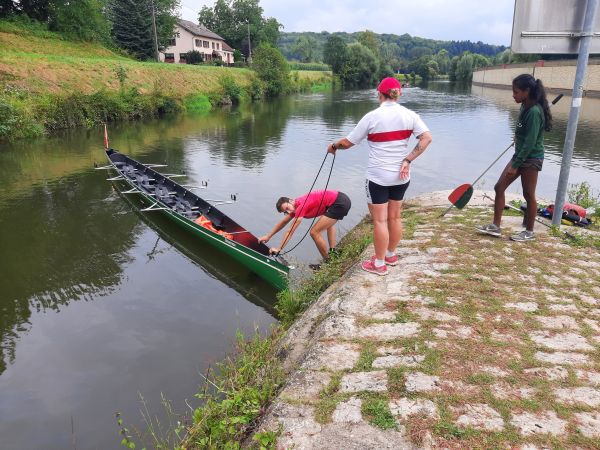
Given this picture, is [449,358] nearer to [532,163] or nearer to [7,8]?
[532,163]

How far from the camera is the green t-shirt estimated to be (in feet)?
17.8

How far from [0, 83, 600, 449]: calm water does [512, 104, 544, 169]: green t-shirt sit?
12.7 ft

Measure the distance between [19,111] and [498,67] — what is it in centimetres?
7332

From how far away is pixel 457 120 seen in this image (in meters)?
30.1

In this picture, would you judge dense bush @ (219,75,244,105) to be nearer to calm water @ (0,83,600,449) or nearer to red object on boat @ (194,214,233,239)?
calm water @ (0,83,600,449)

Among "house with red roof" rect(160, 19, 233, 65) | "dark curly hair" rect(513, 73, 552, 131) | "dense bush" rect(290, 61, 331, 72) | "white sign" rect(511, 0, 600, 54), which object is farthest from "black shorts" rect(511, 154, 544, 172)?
"dense bush" rect(290, 61, 331, 72)

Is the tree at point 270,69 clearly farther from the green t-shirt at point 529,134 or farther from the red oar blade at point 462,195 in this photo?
the green t-shirt at point 529,134

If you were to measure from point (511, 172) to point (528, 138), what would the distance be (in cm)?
50

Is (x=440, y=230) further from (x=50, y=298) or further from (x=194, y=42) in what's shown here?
(x=194, y=42)

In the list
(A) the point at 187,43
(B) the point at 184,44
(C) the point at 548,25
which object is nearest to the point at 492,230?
(C) the point at 548,25

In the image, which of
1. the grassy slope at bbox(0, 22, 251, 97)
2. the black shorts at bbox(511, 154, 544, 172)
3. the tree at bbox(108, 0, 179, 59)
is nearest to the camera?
the black shorts at bbox(511, 154, 544, 172)

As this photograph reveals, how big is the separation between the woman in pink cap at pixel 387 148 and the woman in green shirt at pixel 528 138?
171 cm

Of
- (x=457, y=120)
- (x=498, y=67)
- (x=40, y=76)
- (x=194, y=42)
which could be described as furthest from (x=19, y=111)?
(x=498, y=67)

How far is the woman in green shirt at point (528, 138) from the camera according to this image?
5.39 meters
